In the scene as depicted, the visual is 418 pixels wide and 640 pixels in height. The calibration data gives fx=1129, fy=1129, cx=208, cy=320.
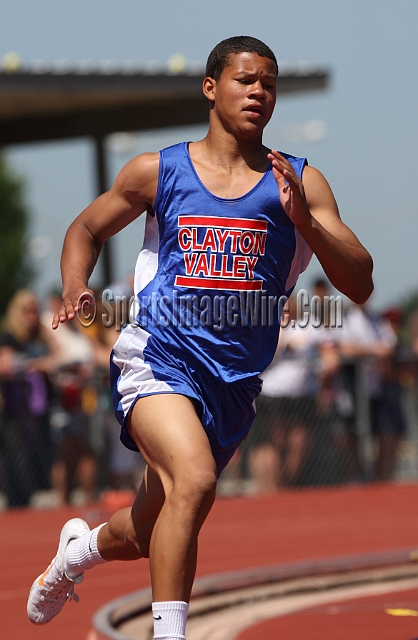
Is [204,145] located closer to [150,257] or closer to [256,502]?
[150,257]

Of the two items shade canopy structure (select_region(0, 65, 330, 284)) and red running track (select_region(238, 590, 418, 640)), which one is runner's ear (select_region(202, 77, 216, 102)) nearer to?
red running track (select_region(238, 590, 418, 640))

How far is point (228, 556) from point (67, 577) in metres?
3.61

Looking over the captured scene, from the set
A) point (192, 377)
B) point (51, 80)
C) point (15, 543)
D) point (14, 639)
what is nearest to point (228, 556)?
point (15, 543)

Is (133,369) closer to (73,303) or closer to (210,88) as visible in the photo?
(73,303)

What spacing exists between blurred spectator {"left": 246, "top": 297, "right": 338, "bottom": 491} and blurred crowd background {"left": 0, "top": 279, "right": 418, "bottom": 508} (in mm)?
13

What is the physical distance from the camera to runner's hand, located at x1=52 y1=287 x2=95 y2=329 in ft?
13.4

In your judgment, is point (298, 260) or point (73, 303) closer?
point (73, 303)

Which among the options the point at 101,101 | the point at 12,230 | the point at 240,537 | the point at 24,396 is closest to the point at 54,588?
the point at 240,537

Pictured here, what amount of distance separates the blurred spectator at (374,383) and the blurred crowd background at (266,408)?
1 centimetres

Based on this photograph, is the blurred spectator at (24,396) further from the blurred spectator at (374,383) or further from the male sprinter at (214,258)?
the male sprinter at (214,258)

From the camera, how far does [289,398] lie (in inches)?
467

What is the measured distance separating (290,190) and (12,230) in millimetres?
72059

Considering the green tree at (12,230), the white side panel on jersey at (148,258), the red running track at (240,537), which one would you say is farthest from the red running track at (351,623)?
the green tree at (12,230)

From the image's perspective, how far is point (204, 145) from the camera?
4.60 metres
